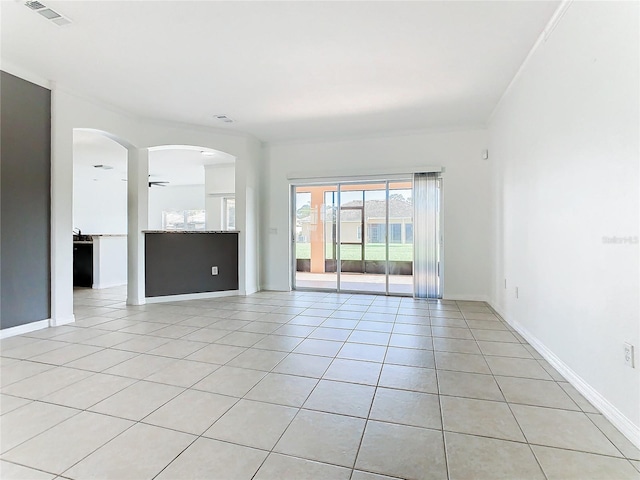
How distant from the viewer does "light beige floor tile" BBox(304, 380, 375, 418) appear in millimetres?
1960

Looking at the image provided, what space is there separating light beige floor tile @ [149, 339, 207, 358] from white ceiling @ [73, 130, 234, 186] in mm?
3300

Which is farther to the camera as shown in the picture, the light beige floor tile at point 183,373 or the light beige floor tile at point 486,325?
the light beige floor tile at point 486,325

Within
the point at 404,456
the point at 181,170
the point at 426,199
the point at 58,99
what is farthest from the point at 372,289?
the point at 181,170

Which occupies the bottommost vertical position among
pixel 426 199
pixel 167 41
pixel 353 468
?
pixel 353 468

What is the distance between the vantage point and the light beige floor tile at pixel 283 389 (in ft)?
6.81

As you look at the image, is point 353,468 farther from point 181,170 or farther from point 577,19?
point 181,170

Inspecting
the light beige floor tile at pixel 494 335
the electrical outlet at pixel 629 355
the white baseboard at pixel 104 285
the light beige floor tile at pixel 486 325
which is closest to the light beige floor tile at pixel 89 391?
the electrical outlet at pixel 629 355

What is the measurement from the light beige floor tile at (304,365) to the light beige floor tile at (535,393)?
4.12 feet

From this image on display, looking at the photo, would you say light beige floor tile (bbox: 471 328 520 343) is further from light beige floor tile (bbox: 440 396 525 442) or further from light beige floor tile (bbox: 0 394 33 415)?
light beige floor tile (bbox: 0 394 33 415)

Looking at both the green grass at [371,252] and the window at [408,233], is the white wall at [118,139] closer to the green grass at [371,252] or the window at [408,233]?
the green grass at [371,252]

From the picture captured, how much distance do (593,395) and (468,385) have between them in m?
0.70

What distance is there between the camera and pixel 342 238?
19.6 ft

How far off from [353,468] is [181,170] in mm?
8243

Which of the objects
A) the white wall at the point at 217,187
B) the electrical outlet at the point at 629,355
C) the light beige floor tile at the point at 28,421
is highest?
the white wall at the point at 217,187
